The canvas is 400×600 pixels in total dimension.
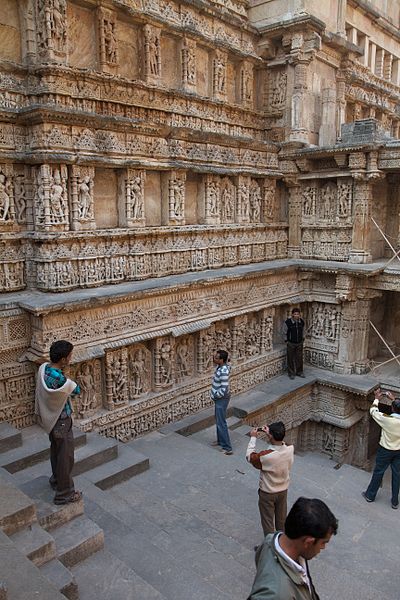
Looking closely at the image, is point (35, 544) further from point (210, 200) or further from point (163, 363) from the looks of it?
point (210, 200)

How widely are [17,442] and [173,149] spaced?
538cm

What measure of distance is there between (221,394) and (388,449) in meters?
2.34

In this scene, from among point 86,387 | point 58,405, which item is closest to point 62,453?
point 58,405

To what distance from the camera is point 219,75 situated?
9930 millimetres

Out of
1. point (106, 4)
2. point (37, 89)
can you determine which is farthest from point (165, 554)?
point (106, 4)

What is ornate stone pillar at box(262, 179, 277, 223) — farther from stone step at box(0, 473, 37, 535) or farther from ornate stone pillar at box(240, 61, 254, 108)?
stone step at box(0, 473, 37, 535)

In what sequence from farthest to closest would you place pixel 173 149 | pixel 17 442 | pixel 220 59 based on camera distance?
1. pixel 220 59
2. pixel 173 149
3. pixel 17 442

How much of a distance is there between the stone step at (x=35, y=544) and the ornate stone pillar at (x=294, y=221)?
29.6 ft

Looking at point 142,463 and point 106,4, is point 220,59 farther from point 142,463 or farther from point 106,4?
point 142,463

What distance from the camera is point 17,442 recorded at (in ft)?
18.9

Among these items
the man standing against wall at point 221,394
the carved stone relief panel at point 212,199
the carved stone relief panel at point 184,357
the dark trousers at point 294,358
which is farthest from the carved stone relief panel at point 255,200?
the man standing against wall at point 221,394

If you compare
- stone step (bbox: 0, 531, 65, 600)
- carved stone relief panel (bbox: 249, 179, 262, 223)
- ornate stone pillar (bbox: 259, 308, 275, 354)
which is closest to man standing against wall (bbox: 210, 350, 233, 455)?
ornate stone pillar (bbox: 259, 308, 275, 354)

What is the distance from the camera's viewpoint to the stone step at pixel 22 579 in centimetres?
305

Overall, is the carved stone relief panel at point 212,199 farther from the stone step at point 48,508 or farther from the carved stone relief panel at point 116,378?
the stone step at point 48,508
